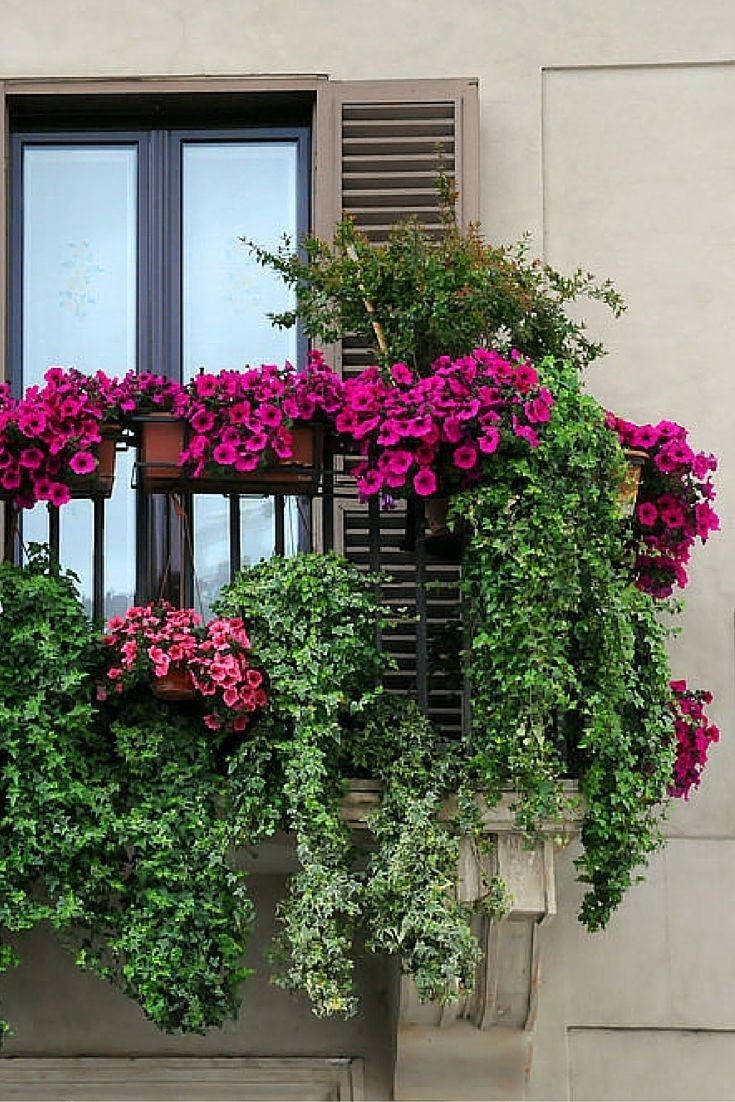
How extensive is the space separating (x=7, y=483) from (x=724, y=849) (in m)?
2.42

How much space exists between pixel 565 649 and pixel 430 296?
112cm

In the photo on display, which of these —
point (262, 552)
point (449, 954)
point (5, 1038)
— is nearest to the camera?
point (449, 954)

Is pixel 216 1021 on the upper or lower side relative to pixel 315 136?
lower

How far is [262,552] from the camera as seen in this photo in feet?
27.2

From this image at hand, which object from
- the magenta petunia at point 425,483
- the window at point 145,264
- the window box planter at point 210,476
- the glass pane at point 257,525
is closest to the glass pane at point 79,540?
the window at point 145,264

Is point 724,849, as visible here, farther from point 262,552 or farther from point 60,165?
point 60,165

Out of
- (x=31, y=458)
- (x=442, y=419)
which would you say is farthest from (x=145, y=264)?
(x=442, y=419)

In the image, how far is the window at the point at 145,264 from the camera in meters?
8.31

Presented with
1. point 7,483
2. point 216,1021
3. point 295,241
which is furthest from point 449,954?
point 295,241

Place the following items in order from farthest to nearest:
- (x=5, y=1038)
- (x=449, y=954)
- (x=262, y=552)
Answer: (x=262, y=552) → (x=5, y=1038) → (x=449, y=954)

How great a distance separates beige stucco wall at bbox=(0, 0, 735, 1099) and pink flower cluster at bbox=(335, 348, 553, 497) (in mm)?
1205

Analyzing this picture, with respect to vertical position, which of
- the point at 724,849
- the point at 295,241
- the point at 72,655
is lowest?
the point at 724,849

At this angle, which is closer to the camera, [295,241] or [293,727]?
[293,727]

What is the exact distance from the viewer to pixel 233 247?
8.62m
